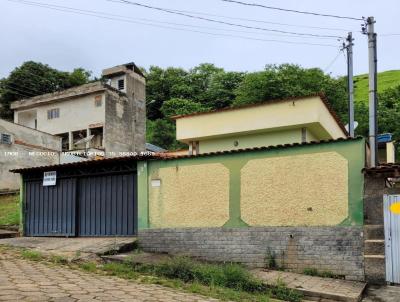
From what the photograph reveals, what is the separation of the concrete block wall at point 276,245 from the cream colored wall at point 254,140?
600 cm

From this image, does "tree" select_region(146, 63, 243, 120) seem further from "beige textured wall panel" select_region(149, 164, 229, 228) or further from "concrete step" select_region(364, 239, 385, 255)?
"concrete step" select_region(364, 239, 385, 255)

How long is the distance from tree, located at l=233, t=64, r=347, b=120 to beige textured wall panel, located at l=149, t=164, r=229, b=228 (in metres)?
24.4

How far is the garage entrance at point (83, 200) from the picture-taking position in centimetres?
1262

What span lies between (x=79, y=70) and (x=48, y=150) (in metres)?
24.4

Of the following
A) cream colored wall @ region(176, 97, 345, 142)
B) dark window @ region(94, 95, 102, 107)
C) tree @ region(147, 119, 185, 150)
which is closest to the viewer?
cream colored wall @ region(176, 97, 345, 142)

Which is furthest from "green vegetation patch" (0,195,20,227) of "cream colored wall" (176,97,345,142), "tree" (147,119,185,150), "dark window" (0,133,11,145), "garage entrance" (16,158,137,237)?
"tree" (147,119,185,150)

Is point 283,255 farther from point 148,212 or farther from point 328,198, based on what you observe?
point 148,212

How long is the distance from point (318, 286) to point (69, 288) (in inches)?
183

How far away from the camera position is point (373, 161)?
11492 millimetres

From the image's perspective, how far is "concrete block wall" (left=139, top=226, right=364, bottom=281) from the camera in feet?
31.0

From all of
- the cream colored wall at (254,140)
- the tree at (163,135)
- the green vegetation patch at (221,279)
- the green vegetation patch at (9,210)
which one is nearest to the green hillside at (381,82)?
the tree at (163,135)

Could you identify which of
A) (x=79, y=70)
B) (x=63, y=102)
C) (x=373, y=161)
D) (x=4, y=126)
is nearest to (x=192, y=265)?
(x=373, y=161)

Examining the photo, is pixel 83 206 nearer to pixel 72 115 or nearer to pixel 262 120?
pixel 262 120

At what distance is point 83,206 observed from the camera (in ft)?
44.3
